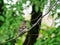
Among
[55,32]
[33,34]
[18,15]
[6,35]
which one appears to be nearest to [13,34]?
[6,35]

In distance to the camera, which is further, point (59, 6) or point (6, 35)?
point (6, 35)

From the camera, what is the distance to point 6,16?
12.5 feet

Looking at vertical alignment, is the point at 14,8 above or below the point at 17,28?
above

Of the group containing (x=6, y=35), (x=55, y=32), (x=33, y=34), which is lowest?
(x=33, y=34)

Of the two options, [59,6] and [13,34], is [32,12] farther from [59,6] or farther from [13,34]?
[59,6]

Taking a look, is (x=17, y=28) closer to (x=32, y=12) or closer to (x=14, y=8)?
(x=14, y=8)

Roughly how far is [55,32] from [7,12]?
1221 millimetres

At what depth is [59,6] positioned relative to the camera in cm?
292

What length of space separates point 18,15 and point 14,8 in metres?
0.14

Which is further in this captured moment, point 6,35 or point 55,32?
point 6,35

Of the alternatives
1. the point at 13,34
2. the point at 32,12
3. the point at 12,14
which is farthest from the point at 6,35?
the point at 32,12

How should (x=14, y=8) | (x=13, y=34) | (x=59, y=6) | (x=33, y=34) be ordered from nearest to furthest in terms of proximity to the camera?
(x=59, y=6) → (x=13, y=34) → (x=14, y=8) → (x=33, y=34)

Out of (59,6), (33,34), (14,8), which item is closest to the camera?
(59,6)

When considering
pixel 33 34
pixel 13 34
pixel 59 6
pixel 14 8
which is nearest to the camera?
pixel 59 6
